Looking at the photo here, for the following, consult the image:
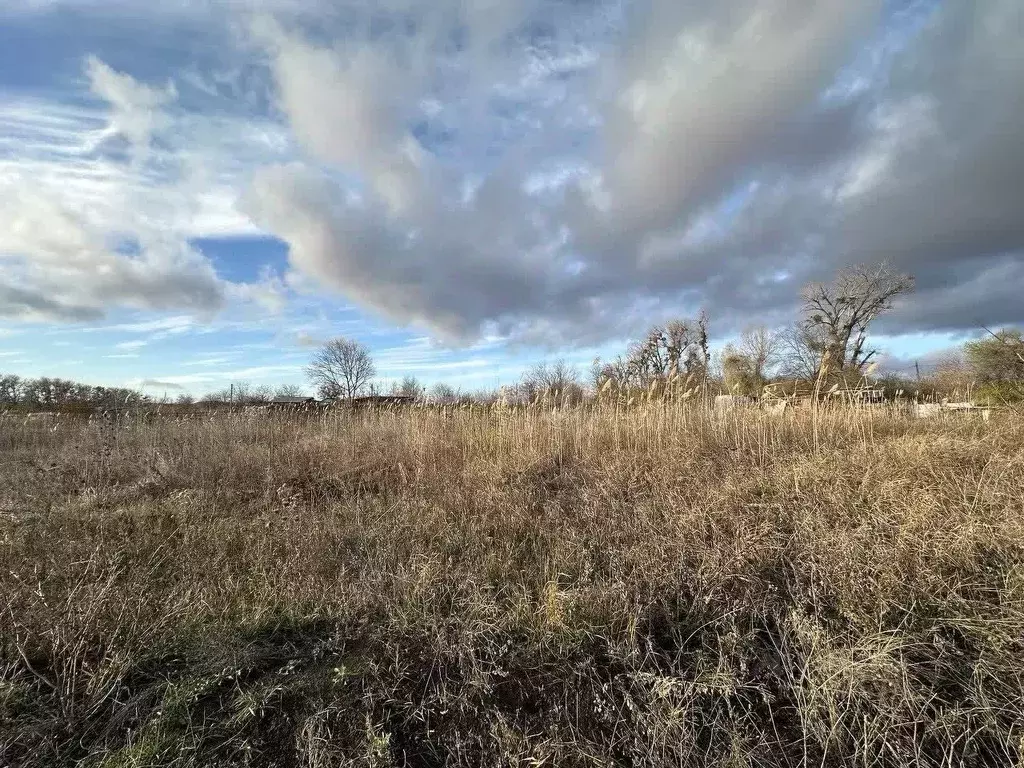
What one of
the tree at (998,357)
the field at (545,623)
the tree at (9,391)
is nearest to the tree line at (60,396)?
the tree at (9,391)

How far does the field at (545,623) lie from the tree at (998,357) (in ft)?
13.3

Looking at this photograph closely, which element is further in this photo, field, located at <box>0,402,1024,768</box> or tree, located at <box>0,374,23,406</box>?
tree, located at <box>0,374,23,406</box>

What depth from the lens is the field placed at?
2064 mm

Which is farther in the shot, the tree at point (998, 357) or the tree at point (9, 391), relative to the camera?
the tree at point (9, 391)

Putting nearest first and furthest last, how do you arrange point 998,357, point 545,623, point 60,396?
point 545,623
point 998,357
point 60,396

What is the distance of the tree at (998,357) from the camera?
8078mm

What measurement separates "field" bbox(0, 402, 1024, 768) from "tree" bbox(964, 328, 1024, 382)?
13.3 feet

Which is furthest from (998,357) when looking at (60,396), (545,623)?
(60,396)

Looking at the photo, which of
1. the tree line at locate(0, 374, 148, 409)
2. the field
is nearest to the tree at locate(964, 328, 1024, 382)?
the field

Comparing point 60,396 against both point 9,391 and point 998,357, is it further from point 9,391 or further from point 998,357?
point 998,357

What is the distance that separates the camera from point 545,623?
279 centimetres

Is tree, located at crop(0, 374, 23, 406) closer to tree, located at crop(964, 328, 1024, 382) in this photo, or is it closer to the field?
the field

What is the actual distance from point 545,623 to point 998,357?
14238mm

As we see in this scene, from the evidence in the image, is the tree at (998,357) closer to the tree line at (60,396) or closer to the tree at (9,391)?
the tree line at (60,396)
